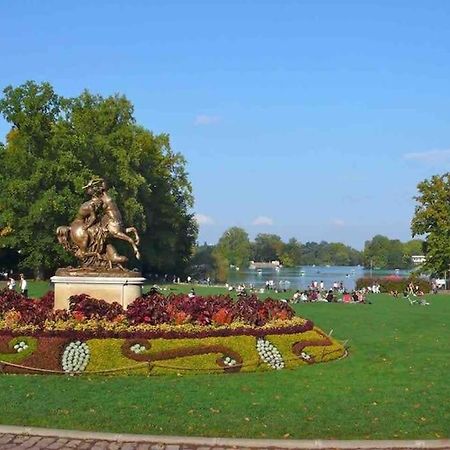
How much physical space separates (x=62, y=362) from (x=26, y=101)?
3821 centimetres

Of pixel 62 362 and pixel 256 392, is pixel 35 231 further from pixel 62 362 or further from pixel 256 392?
pixel 256 392

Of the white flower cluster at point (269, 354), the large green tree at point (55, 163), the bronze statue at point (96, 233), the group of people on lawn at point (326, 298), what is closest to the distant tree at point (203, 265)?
the large green tree at point (55, 163)

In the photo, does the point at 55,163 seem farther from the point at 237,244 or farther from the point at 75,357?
the point at 237,244

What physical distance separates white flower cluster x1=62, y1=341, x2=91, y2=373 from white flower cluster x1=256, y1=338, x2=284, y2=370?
3.51 metres

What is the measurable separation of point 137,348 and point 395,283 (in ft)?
144

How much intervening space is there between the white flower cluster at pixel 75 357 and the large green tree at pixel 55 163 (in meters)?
33.7

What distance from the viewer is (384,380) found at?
42.5ft

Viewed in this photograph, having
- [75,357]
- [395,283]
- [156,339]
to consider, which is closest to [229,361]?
Answer: [156,339]

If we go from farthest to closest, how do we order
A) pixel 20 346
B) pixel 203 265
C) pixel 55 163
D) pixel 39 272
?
pixel 203 265 < pixel 39 272 < pixel 55 163 < pixel 20 346

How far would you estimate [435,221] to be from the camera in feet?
195

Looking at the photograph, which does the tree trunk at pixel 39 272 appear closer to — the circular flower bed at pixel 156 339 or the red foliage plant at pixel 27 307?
the red foliage plant at pixel 27 307

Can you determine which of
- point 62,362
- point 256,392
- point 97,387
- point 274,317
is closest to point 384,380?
point 256,392

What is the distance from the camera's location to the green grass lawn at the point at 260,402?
9180 mm

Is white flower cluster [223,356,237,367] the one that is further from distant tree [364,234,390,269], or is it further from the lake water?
distant tree [364,234,390,269]
